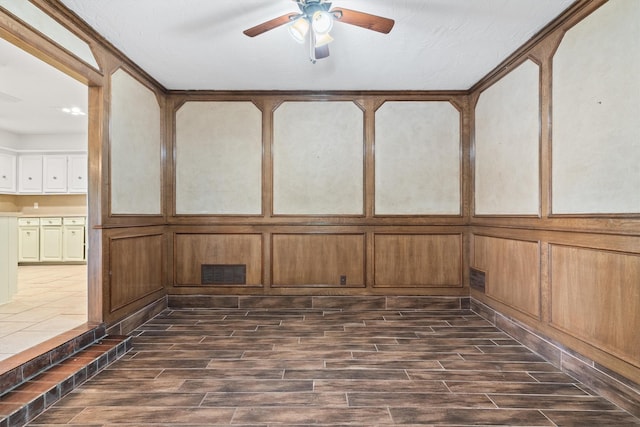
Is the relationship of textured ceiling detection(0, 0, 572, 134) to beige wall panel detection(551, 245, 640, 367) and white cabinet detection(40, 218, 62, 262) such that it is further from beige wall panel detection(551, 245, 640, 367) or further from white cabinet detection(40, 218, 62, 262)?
white cabinet detection(40, 218, 62, 262)

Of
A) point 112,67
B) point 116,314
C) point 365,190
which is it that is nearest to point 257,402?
point 116,314

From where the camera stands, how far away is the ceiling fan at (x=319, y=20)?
232 centimetres

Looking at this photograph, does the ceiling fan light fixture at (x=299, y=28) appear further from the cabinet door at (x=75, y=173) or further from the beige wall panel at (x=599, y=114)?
the cabinet door at (x=75, y=173)

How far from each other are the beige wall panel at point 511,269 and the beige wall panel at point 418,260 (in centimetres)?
29

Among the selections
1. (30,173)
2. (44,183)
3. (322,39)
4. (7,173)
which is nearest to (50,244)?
(44,183)

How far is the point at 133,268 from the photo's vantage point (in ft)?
12.0

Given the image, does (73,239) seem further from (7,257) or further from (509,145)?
(509,145)

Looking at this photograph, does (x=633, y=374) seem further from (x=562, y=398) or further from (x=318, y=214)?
(x=318, y=214)

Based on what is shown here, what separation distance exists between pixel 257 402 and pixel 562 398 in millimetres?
1914

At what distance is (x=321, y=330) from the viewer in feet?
11.8

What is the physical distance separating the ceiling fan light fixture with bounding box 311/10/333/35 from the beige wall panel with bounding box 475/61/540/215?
1935mm

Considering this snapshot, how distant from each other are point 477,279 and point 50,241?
7661 millimetres

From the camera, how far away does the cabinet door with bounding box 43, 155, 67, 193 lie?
24.3ft

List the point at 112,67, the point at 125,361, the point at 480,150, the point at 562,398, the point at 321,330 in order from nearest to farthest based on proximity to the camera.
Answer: the point at 562,398, the point at 125,361, the point at 112,67, the point at 321,330, the point at 480,150
